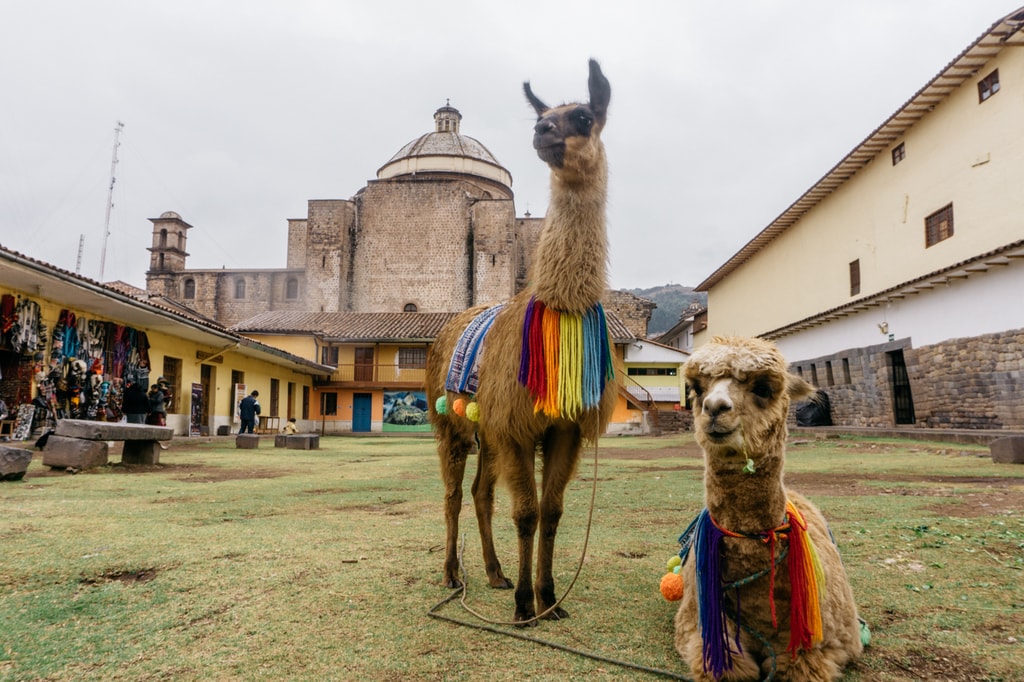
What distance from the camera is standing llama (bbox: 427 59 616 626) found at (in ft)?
9.53

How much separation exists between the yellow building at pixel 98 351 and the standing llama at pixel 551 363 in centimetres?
1196

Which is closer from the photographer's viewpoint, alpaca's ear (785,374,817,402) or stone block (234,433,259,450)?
alpaca's ear (785,374,817,402)

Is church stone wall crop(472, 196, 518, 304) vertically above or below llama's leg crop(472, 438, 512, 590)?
above

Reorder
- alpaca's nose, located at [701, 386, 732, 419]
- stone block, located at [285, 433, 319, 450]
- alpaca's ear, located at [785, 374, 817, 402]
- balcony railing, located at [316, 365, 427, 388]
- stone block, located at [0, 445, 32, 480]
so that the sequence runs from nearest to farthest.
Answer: alpaca's nose, located at [701, 386, 732, 419], alpaca's ear, located at [785, 374, 817, 402], stone block, located at [0, 445, 32, 480], stone block, located at [285, 433, 319, 450], balcony railing, located at [316, 365, 427, 388]

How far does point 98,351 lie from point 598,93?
58.0 ft

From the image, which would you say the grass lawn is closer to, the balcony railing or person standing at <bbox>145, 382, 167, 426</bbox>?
person standing at <bbox>145, 382, 167, 426</bbox>

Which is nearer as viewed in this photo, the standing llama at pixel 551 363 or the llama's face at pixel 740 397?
the llama's face at pixel 740 397

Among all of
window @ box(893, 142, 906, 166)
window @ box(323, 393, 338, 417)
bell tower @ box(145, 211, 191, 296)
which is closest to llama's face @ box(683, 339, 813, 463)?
window @ box(893, 142, 906, 166)

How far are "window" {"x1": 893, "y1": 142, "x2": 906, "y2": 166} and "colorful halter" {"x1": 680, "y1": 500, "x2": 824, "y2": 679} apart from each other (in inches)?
872

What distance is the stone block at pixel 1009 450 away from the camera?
8.75 m

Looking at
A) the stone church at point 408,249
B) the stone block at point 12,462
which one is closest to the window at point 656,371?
the stone church at point 408,249

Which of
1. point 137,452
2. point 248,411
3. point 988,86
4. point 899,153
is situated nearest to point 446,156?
point 248,411

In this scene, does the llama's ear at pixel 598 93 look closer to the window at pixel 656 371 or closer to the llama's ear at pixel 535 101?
the llama's ear at pixel 535 101

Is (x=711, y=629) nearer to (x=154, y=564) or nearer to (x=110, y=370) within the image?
(x=154, y=564)
